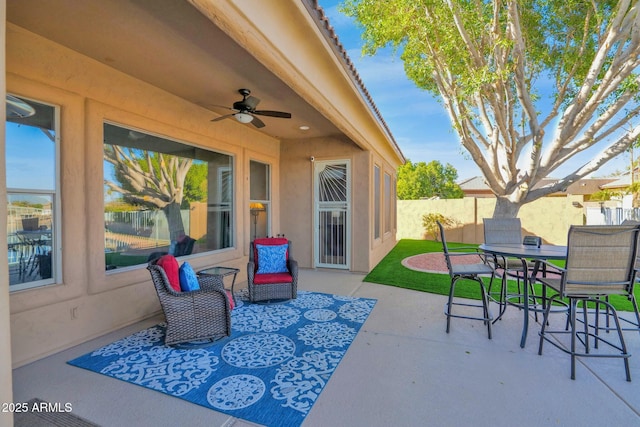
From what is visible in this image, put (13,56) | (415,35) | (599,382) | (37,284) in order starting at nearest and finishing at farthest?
(599,382), (13,56), (37,284), (415,35)

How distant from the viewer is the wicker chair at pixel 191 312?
3.08 metres

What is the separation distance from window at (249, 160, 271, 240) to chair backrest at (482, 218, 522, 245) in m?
4.58

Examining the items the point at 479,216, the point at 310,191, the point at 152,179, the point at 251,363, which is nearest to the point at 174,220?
the point at 152,179

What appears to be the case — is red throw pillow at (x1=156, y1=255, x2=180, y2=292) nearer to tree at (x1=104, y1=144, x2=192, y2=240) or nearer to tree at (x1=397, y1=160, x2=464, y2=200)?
tree at (x1=104, y1=144, x2=192, y2=240)

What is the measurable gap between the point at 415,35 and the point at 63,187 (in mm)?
6643

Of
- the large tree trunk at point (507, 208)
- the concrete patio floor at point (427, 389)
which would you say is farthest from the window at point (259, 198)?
the large tree trunk at point (507, 208)

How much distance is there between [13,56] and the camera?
2770 millimetres

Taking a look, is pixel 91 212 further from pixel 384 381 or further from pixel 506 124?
pixel 506 124

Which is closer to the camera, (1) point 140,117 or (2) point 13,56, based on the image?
(2) point 13,56

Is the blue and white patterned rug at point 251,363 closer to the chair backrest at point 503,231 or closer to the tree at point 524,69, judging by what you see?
the chair backrest at point 503,231

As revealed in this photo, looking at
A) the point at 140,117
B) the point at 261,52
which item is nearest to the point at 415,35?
the point at 261,52

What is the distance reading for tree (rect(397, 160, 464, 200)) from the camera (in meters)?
25.9

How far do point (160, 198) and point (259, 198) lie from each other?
2.52 metres

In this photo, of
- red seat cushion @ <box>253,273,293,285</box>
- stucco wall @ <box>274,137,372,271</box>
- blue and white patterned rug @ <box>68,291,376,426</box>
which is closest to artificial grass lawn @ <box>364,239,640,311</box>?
stucco wall @ <box>274,137,372,271</box>
